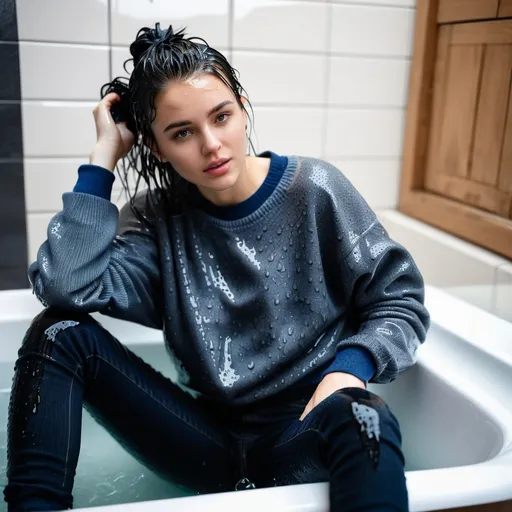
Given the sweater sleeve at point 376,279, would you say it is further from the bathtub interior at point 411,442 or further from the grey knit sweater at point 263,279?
the bathtub interior at point 411,442

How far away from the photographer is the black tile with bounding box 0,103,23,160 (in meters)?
1.57

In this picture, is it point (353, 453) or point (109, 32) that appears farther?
point (109, 32)

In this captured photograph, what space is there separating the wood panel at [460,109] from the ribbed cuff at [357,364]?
0.89 m

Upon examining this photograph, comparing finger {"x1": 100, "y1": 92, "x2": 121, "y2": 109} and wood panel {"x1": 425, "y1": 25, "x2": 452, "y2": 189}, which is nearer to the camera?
finger {"x1": 100, "y1": 92, "x2": 121, "y2": 109}

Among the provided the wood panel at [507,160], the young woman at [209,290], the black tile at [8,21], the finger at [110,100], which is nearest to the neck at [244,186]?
the young woman at [209,290]

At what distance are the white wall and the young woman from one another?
0.58 meters

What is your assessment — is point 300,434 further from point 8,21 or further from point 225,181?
point 8,21

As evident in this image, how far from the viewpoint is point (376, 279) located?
994 mm

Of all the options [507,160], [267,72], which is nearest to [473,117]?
[507,160]

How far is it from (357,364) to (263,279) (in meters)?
0.21

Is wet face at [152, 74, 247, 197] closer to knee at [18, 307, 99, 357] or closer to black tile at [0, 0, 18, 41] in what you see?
knee at [18, 307, 99, 357]

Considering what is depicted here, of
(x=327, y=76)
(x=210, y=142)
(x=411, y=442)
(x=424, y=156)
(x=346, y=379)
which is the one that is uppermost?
(x=327, y=76)

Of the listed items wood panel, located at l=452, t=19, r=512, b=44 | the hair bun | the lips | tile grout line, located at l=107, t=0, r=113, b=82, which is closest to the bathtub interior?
the lips

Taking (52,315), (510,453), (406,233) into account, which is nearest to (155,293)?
(52,315)
